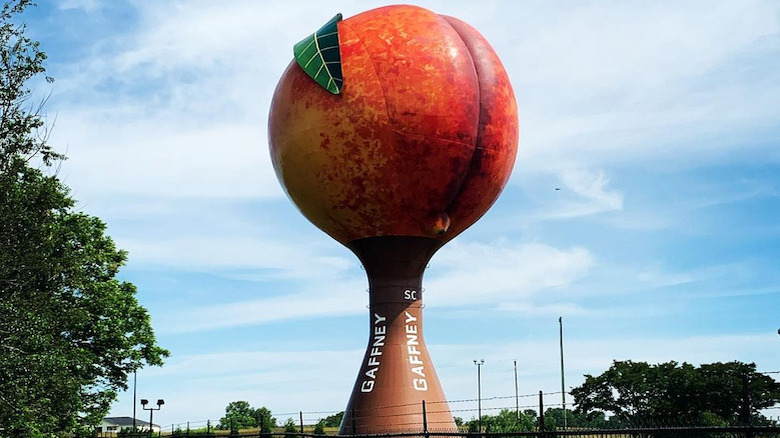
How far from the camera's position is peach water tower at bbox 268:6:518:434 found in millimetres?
18922

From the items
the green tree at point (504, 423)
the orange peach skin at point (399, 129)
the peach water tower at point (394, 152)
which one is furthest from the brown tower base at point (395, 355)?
the green tree at point (504, 423)

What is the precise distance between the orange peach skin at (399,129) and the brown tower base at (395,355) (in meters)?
0.51

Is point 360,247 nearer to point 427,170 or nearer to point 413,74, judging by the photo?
point 427,170

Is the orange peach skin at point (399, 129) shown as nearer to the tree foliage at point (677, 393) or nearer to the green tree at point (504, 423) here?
the green tree at point (504, 423)

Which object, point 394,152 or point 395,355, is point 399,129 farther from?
point 395,355

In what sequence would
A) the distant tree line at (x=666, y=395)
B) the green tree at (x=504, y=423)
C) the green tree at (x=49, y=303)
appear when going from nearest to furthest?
the green tree at (x=49, y=303)
the green tree at (x=504, y=423)
the distant tree line at (x=666, y=395)

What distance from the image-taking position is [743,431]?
32.2ft

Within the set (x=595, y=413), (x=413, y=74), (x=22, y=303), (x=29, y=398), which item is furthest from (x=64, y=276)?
(x=595, y=413)

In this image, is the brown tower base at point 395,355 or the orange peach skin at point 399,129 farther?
the brown tower base at point 395,355

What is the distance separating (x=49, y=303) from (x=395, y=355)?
309 inches

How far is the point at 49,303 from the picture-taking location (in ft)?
62.0

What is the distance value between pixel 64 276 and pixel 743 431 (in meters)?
20.9

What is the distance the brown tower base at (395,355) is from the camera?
19.5 m

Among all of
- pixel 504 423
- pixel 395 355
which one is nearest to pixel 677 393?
pixel 504 423
